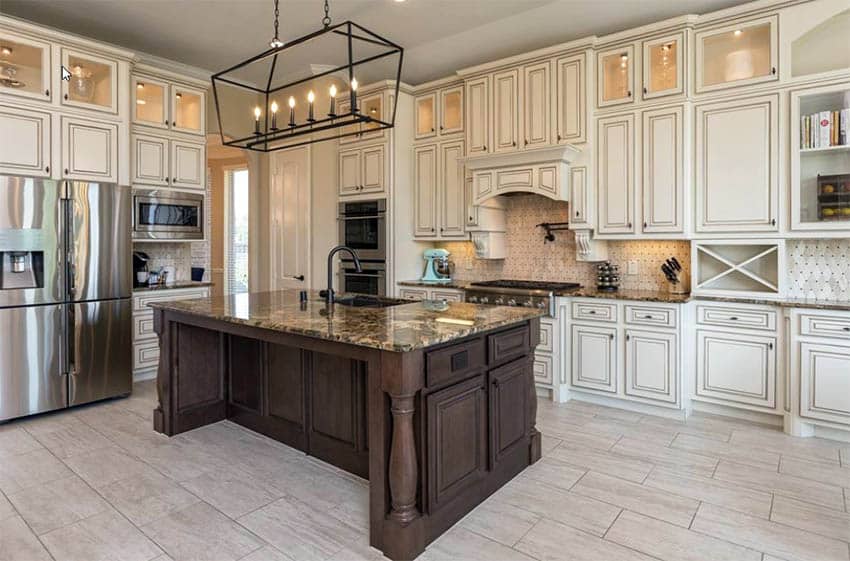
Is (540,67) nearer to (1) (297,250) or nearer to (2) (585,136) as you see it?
(2) (585,136)

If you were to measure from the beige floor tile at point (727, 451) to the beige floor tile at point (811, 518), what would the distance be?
17.6 inches

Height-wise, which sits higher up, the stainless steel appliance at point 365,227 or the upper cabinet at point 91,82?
the upper cabinet at point 91,82

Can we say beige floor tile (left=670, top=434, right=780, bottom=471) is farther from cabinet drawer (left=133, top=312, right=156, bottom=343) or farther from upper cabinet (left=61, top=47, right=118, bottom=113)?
upper cabinet (left=61, top=47, right=118, bottom=113)

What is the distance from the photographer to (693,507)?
8.16ft

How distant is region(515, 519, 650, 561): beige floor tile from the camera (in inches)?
82.3

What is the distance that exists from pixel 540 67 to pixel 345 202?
2.38m

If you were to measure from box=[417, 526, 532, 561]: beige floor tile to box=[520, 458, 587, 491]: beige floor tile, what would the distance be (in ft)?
2.20

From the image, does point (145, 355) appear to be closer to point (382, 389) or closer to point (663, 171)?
point (382, 389)

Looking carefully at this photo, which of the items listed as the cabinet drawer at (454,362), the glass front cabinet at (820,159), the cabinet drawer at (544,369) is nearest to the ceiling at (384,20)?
the glass front cabinet at (820,159)

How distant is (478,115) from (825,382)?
132 inches

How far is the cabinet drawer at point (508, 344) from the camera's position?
2.58 metres

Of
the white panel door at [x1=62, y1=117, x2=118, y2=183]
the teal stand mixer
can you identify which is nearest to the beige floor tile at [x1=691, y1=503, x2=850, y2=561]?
the teal stand mixer

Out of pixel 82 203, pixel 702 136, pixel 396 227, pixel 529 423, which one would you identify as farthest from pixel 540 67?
pixel 82 203

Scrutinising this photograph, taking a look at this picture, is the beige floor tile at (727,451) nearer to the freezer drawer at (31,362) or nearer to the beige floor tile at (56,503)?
the beige floor tile at (56,503)
